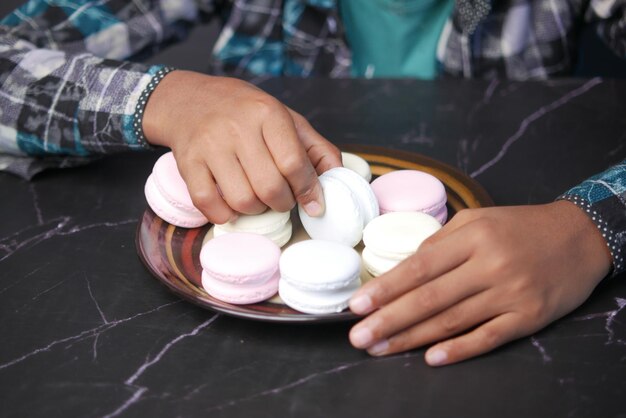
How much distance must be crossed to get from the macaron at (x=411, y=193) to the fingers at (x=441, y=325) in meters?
0.18

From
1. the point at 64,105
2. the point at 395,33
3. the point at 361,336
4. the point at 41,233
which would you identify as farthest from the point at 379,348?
the point at 395,33

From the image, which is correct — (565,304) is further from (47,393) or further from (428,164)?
(47,393)

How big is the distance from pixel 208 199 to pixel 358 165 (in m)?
0.21

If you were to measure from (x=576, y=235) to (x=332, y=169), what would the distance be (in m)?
0.28

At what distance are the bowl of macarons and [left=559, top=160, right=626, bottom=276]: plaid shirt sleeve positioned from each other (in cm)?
12

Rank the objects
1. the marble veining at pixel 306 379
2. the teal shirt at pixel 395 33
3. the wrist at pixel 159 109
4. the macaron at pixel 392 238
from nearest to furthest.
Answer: the marble veining at pixel 306 379
the macaron at pixel 392 238
the wrist at pixel 159 109
the teal shirt at pixel 395 33

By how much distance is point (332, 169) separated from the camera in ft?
2.95

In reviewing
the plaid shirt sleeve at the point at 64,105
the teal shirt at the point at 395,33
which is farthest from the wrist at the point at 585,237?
the teal shirt at the point at 395,33

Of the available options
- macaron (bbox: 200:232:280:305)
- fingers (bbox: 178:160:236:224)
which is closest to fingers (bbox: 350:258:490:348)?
macaron (bbox: 200:232:280:305)

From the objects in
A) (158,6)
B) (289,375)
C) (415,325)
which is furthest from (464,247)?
(158,6)

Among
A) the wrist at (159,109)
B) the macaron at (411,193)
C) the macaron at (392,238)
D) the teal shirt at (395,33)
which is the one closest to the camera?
the macaron at (392,238)

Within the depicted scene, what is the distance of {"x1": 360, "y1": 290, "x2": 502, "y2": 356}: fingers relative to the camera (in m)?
0.72

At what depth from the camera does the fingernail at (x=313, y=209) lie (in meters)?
0.84

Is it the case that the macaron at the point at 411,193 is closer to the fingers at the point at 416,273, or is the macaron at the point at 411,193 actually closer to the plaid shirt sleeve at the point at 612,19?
the fingers at the point at 416,273
